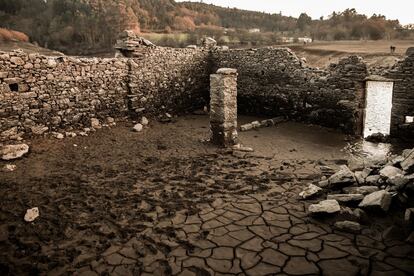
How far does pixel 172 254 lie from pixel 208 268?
0.53 meters

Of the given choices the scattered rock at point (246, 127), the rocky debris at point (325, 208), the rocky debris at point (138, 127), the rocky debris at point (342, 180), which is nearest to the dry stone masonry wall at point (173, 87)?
the rocky debris at point (138, 127)

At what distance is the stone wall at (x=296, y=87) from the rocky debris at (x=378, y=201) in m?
5.68

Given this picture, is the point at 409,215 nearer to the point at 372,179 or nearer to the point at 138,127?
the point at 372,179

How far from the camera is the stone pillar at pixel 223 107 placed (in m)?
8.33

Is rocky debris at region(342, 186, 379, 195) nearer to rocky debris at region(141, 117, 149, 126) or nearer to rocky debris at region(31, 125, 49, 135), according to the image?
rocky debris at region(141, 117, 149, 126)

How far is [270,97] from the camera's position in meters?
12.1

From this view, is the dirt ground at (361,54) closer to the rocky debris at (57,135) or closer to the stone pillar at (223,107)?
the stone pillar at (223,107)

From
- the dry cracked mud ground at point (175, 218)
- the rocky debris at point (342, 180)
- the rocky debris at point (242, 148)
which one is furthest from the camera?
the rocky debris at point (242, 148)

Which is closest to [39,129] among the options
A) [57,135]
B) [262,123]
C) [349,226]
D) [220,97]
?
[57,135]

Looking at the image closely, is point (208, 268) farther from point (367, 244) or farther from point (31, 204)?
point (31, 204)

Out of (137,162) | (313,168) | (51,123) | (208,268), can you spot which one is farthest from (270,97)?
(208,268)

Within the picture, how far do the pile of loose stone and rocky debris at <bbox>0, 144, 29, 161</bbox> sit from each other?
589 cm

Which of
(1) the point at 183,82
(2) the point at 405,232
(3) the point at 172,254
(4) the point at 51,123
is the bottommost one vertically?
(3) the point at 172,254

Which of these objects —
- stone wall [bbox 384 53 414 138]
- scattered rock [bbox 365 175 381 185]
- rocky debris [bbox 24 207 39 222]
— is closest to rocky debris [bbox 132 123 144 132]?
rocky debris [bbox 24 207 39 222]
